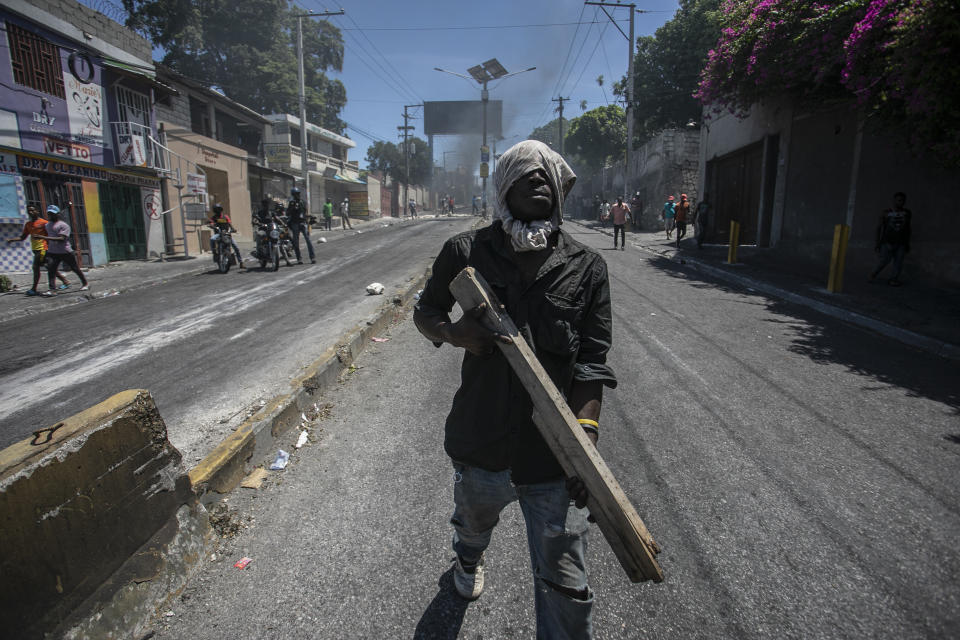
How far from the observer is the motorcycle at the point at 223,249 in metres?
12.5

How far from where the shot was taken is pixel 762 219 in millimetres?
16109

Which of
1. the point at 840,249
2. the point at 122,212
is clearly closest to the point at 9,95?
the point at 122,212

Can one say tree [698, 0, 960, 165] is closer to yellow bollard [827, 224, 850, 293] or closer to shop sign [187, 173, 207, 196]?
yellow bollard [827, 224, 850, 293]

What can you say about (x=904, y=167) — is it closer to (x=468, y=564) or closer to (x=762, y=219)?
(x=762, y=219)

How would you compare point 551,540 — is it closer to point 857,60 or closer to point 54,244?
point 857,60

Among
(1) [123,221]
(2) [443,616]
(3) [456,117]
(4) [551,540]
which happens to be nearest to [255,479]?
(2) [443,616]

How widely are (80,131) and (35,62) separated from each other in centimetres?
185

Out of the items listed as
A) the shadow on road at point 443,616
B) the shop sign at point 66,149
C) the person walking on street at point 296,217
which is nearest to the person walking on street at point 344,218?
the shop sign at point 66,149

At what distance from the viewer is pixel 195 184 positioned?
53.1 ft

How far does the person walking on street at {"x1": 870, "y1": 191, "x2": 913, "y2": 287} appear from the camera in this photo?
365 inches

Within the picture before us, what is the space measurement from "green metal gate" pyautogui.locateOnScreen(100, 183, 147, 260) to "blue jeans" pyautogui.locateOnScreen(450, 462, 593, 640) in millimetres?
17457

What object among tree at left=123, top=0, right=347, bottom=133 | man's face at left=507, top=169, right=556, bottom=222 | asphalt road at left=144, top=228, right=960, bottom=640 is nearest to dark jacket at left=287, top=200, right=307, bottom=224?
asphalt road at left=144, top=228, right=960, bottom=640

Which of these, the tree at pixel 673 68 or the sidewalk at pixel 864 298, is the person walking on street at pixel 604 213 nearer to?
the tree at pixel 673 68

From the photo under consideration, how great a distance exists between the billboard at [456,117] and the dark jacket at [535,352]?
226ft
